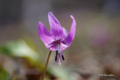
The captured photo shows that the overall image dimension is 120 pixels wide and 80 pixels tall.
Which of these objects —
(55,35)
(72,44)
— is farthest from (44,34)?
(72,44)

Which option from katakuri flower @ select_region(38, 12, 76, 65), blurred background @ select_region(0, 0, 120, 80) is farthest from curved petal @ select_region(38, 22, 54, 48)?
blurred background @ select_region(0, 0, 120, 80)

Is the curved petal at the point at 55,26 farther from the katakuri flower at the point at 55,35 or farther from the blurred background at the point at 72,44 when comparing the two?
Answer: the blurred background at the point at 72,44

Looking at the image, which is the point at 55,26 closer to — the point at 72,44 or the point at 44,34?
the point at 44,34

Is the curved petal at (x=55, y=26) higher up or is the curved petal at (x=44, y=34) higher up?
the curved petal at (x=55, y=26)

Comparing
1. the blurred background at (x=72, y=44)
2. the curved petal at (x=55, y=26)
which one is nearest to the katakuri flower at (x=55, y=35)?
the curved petal at (x=55, y=26)

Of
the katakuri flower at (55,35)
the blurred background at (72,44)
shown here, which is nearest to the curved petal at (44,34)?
the katakuri flower at (55,35)

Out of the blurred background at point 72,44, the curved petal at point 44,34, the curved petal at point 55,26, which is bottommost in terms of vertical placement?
the curved petal at point 44,34

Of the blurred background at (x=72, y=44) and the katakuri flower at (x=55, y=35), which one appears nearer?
the katakuri flower at (x=55, y=35)

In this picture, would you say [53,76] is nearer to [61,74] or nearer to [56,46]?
[61,74]
